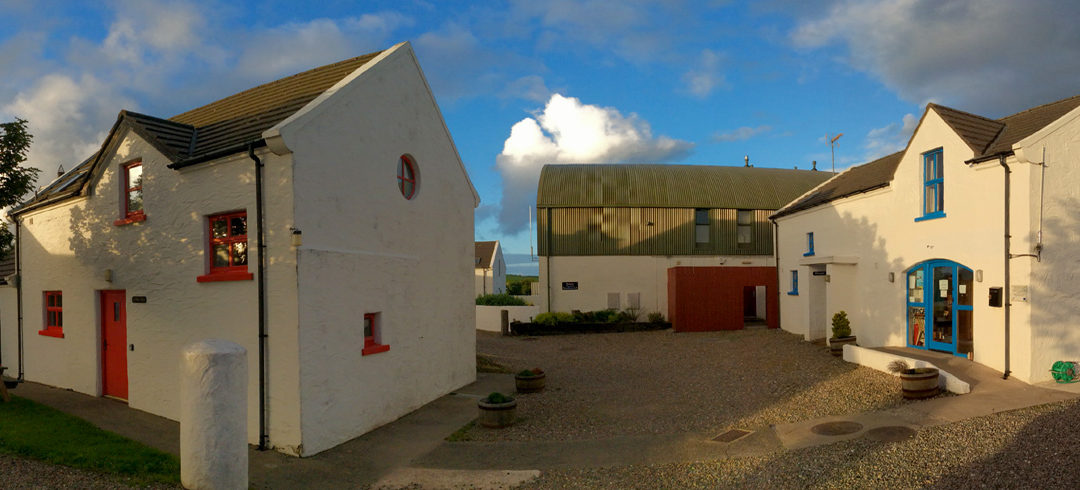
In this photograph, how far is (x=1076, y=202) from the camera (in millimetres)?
11242

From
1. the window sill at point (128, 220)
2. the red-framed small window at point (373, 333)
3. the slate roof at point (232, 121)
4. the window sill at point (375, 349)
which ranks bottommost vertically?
the window sill at point (375, 349)

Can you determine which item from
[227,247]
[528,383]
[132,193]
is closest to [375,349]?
[227,247]

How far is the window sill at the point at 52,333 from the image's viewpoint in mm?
14133

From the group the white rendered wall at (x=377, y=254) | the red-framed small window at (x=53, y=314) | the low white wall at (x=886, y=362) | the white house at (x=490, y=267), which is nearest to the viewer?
the white rendered wall at (x=377, y=254)

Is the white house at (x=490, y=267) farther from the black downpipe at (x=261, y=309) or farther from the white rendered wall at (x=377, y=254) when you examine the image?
the black downpipe at (x=261, y=309)

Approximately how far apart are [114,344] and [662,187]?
80.7 ft

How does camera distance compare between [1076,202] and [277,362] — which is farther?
[1076,202]

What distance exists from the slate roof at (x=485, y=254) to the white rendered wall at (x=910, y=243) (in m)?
33.5

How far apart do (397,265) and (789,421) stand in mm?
7818

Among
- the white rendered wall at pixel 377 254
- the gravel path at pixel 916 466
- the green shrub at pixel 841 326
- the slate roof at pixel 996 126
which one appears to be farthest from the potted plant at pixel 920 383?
the white rendered wall at pixel 377 254

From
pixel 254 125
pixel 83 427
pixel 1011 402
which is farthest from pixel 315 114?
pixel 1011 402

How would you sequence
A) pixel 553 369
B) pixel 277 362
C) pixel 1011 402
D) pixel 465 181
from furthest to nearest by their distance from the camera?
1. pixel 553 369
2. pixel 465 181
3. pixel 1011 402
4. pixel 277 362

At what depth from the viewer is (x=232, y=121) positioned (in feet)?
39.6

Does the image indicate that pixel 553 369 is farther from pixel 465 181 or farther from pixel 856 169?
pixel 856 169
